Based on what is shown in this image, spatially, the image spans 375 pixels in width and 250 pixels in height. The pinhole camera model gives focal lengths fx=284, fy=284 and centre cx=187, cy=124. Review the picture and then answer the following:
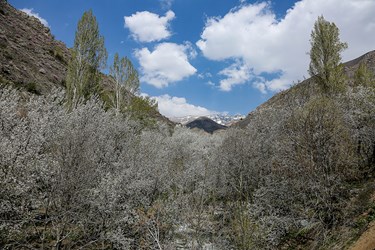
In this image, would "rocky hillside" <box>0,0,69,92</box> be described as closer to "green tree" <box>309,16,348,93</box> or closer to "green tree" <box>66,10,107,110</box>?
"green tree" <box>66,10,107,110</box>

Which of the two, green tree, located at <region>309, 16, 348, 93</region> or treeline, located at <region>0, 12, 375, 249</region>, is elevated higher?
green tree, located at <region>309, 16, 348, 93</region>

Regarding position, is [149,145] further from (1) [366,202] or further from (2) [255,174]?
(1) [366,202]

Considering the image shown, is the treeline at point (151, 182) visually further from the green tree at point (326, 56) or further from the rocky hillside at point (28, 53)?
the rocky hillside at point (28, 53)

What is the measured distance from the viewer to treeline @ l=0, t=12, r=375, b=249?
38.1ft

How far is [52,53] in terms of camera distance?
174 feet

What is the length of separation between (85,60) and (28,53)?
81.1 ft

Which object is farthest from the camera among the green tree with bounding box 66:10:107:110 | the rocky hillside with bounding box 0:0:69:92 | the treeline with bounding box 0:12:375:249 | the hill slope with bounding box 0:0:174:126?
the rocky hillside with bounding box 0:0:69:92

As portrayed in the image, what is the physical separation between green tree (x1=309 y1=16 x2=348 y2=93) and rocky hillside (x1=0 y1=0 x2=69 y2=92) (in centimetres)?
3146

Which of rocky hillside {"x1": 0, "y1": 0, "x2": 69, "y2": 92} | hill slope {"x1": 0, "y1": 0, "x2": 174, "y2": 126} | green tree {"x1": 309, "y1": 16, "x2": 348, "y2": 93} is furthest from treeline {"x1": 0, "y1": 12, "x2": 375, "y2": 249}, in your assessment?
rocky hillside {"x1": 0, "y1": 0, "x2": 69, "y2": 92}

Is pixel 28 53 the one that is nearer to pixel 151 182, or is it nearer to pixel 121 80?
pixel 121 80

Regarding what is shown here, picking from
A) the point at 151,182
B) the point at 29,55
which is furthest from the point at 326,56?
the point at 29,55

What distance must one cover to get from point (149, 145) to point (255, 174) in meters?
8.29

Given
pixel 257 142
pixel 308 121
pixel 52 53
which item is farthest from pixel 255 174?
pixel 52 53

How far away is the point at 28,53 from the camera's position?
44125mm
